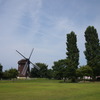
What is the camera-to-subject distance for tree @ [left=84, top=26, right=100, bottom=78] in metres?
53.9

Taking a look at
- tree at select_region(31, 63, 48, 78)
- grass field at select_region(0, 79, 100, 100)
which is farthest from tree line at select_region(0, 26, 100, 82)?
tree at select_region(31, 63, 48, 78)

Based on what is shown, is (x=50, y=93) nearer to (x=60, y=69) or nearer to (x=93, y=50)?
(x=93, y=50)

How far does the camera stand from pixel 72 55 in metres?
55.9

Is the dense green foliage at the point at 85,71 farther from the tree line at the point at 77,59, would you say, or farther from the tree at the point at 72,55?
the tree at the point at 72,55

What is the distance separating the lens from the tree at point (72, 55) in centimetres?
5506

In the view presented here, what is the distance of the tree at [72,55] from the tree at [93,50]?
333cm

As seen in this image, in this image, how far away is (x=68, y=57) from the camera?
5728 cm

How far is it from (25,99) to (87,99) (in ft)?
15.9

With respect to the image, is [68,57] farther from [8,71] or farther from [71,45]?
[8,71]

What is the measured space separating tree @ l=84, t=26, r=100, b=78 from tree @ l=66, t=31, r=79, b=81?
3.33m

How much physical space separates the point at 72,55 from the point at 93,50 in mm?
6521

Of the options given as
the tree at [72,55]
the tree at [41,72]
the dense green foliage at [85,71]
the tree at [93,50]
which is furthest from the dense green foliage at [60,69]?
the tree at [41,72]

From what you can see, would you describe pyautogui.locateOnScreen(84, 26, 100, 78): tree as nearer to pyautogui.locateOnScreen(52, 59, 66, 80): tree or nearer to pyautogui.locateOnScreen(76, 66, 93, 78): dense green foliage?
pyautogui.locateOnScreen(76, 66, 93, 78): dense green foliage

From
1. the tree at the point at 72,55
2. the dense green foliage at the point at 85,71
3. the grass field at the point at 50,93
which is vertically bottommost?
the grass field at the point at 50,93
